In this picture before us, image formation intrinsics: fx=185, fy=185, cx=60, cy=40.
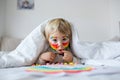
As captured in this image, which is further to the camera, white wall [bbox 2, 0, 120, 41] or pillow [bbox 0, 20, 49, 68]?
white wall [bbox 2, 0, 120, 41]

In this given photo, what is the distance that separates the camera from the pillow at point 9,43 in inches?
61.0

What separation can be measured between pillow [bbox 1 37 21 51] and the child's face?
682mm

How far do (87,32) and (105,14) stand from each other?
0.27 meters

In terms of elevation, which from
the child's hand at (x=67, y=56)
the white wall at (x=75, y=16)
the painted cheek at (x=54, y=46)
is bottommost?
the child's hand at (x=67, y=56)

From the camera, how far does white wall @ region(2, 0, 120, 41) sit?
176 cm

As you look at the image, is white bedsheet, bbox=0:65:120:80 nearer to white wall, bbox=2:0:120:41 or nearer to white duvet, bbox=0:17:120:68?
white duvet, bbox=0:17:120:68

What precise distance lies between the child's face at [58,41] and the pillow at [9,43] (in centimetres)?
68

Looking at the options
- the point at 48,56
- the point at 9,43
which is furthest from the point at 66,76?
the point at 9,43

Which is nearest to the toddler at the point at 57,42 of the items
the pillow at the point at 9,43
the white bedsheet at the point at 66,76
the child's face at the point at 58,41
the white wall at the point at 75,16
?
the child's face at the point at 58,41

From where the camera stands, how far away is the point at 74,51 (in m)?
1.00

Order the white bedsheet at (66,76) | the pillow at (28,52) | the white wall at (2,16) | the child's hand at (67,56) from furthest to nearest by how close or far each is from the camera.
Answer: the white wall at (2,16)
the child's hand at (67,56)
the pillow at (28,52)
the white bedsheet at (66,76)

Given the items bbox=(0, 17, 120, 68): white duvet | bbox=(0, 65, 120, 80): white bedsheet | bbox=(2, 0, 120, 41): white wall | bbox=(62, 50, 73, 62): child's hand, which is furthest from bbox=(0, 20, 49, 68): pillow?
bbox=(2, 0, 120, 41): white wall

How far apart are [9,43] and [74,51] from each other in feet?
2.53

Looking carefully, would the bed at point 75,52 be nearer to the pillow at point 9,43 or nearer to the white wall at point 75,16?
the pillow at point 9,43
